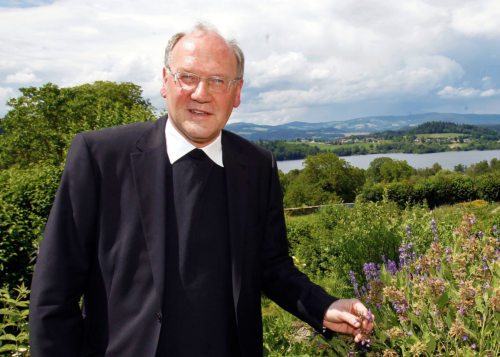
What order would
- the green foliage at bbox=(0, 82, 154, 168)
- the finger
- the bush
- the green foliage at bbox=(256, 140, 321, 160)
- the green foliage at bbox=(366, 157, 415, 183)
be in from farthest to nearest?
the green foliage at bbox=(256, 140, 321, 160) → the green foliage at bbox=(366, 157, 415, 183) → the bush → the green foliage at bbox=(0, 82, 154, 168) → the finger

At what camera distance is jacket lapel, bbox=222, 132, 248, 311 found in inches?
85.4

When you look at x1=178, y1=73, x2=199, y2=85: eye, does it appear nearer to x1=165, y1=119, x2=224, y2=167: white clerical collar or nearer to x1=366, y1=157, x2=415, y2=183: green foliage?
x1=165, y1=119, x2=224, y2=167: white clerical collar

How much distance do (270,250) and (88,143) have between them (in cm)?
94

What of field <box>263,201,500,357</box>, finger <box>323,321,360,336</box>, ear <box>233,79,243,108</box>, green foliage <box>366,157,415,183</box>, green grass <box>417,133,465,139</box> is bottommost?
green foliage <box>366,157,415,183</box>

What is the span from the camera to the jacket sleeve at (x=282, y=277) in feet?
7.84

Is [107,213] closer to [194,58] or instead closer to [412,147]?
[194,58]

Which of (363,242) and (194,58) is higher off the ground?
(194,58)

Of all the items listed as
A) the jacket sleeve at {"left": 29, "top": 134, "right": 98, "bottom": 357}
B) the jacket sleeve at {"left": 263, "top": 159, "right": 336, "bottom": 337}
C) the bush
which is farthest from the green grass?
the jacket sleeve at {"left": 29, "top": 134, "right": 98, "bottom": 357}

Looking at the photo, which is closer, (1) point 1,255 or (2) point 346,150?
(1) point 1,255

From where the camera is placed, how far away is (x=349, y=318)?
2.28m

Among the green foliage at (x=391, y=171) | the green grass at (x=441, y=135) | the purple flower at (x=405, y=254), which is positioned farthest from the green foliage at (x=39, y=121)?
the green grass at (x=441, y=135)

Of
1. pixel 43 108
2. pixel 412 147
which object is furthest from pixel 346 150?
pixel 43 108

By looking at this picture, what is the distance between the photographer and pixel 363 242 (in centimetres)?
759

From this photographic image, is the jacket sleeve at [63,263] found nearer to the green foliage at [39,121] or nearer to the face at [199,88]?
the face at [199,88]
